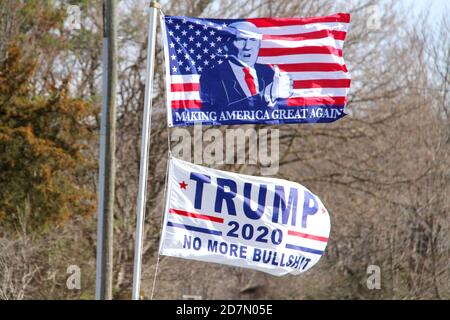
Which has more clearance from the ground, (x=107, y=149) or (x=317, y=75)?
(x=317, y=75)

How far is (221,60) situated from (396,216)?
14975 millimetres

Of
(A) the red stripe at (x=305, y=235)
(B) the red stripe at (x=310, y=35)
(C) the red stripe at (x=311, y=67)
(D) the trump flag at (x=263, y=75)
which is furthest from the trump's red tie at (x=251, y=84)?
(A) the red stripe at (x=305, y=235)

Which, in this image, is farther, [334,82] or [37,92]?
[37,92]

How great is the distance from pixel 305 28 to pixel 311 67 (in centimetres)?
37

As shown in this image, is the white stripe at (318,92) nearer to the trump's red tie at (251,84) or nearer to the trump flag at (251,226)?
the trump's red tie at (251,84)

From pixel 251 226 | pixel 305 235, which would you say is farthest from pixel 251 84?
pixel 305 235

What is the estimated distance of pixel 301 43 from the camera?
861 cm

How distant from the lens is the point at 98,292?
9.99 m

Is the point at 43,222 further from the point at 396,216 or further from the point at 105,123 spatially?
the point at 105,123

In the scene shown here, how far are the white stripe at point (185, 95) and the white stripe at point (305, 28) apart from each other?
0.84 m

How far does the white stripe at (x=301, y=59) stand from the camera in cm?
857

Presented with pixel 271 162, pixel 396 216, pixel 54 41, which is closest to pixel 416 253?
pixel 396 216

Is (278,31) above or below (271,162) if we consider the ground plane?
above

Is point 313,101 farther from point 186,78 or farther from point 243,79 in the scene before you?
point 186,78
